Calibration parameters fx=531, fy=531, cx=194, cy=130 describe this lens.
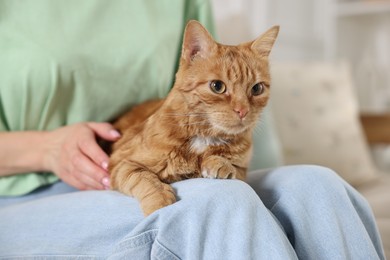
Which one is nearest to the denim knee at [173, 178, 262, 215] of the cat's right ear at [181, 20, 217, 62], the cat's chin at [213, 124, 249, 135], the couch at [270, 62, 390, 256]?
the cat's chin at [213, 124, 249, 135]

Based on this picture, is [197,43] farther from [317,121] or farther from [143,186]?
[317,121]

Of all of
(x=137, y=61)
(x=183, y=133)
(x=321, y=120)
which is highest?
(x=137, y=61)

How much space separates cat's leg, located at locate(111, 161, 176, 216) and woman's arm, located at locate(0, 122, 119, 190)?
11 cm

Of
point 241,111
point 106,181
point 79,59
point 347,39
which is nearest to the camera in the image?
Answer: point 241,111

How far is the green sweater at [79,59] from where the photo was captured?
1.21 metres

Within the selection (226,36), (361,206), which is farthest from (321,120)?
(361,206)

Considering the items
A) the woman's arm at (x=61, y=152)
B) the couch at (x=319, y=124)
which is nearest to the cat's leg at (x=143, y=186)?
the woman's arm at (x=61, y=152)

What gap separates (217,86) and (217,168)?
15 cm

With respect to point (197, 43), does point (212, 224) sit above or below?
below

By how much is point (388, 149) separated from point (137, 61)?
2442 millimetres

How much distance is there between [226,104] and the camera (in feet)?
3.15

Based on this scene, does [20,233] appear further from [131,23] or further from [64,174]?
[131,23]

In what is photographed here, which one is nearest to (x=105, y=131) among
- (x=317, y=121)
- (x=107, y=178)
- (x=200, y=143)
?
(x=107, y=178)

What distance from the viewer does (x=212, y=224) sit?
84 cm
